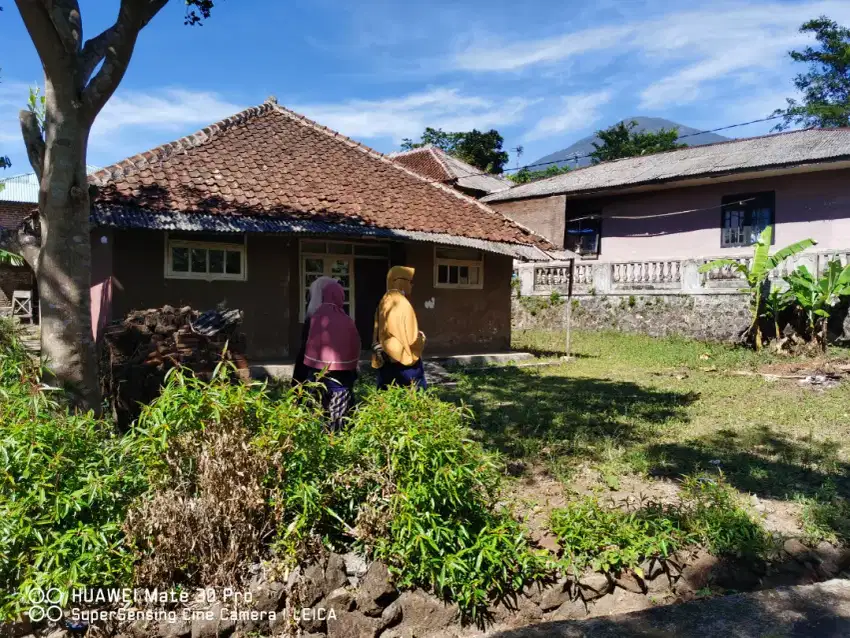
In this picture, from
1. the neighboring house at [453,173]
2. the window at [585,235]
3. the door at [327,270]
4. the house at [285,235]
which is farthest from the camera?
the neighboring house at [453,173]

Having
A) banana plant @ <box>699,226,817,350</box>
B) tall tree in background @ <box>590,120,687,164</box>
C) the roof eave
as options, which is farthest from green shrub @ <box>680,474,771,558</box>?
tall tree in background @ <box>590,120,687,164</box>

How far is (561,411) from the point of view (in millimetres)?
8039

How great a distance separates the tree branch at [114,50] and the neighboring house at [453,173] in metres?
18.3

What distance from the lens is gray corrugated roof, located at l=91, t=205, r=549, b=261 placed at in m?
9.20

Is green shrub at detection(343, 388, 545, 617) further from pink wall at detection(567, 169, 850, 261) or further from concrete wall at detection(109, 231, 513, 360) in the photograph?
pink wall at detection(567, 169, 850, 261)

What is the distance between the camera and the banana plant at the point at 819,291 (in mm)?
12258

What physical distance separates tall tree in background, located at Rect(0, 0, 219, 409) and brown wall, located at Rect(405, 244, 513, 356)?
7.81 meters

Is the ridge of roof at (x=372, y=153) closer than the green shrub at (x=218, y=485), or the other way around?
the green shrub at (x=218, y=485)

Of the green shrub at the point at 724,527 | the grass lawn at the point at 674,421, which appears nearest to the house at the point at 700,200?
the grass lawn at the point at 674,421

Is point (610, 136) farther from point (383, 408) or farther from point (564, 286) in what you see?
point (383, 408)

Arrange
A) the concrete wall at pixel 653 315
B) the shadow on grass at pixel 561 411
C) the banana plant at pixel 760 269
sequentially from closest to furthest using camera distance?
the shadow on grass at pixel 561 411
the banana plant at pixel 760 269
the concrete wall at pixel 653 315

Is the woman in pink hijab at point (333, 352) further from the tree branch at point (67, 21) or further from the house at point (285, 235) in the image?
the house at point (285, 235)

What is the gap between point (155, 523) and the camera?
317 centimetres

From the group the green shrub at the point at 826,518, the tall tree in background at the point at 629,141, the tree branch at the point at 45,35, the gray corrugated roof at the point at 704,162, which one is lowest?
the green shrub at the point at 826,518
